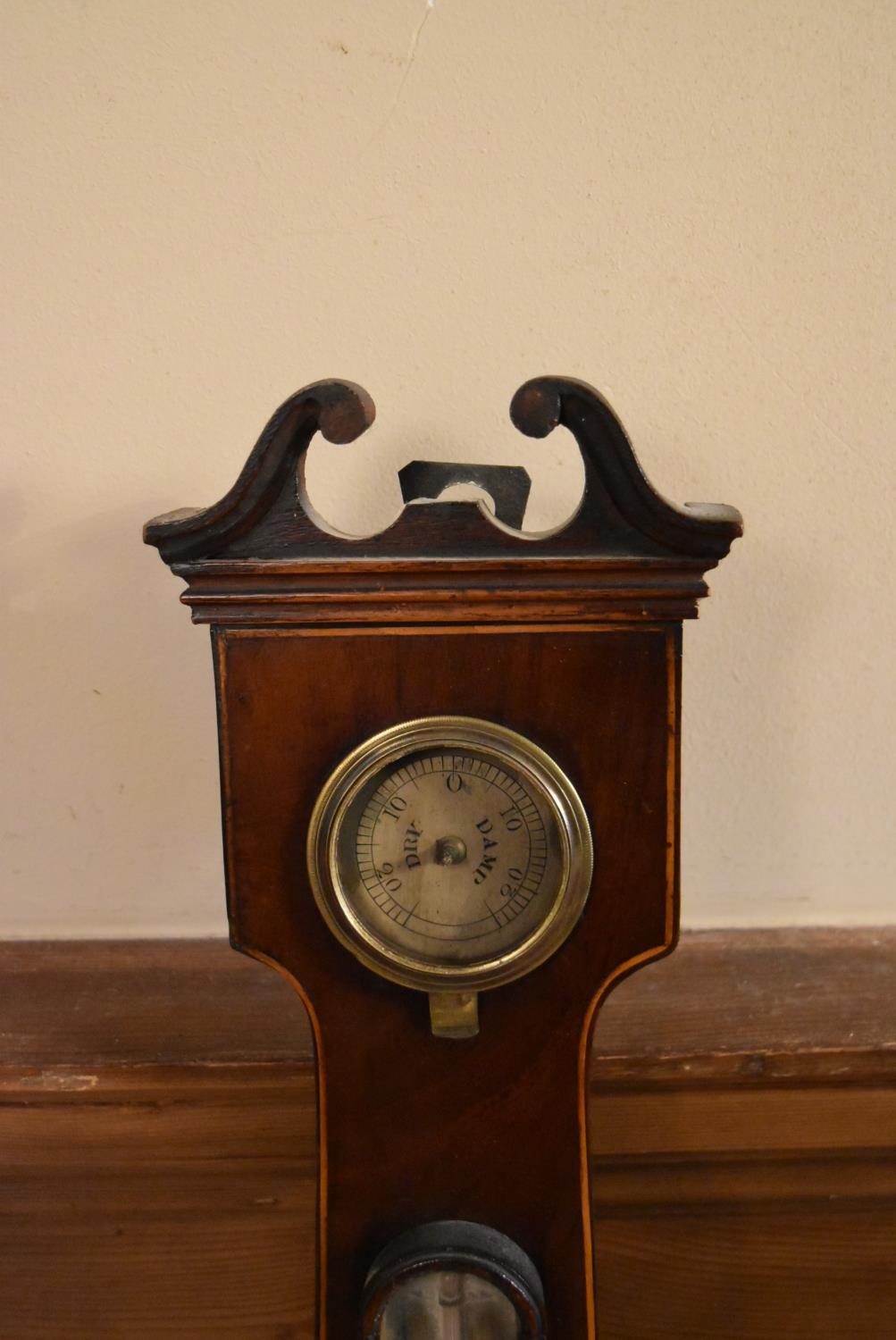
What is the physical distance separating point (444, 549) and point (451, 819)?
0.20 meters

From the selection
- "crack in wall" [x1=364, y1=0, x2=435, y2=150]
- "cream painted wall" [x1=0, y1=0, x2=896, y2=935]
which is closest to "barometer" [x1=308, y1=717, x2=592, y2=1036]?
"cream painted wall" [x1=0, y1=0, x2=896, y2=935]

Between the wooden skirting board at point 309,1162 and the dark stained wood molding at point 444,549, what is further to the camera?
the wooden skirting board at point 309,1162

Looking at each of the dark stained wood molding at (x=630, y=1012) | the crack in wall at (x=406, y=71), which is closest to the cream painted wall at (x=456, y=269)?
the crack in wall at (x=406, y=71)

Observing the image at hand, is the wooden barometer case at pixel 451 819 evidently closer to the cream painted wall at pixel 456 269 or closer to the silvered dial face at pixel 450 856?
the silvered dial face at pixel 450 856

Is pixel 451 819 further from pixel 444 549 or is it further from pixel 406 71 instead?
pixel 406 71

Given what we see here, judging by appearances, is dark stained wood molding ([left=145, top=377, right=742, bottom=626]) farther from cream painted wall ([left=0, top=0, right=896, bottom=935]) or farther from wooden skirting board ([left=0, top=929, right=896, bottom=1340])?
wooden skirting board ([left=0, top=929, right=896, bottom=1340])

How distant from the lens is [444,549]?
72 cm

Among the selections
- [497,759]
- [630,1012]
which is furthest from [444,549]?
[630,1012]

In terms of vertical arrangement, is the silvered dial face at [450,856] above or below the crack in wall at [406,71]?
below

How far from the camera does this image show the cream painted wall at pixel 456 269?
0.99 metres

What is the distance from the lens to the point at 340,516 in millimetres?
1046

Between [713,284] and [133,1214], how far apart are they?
109 cm

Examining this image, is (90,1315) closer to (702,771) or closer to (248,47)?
(702,771)

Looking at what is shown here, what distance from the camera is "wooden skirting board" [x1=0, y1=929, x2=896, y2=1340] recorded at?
96 centimetres
